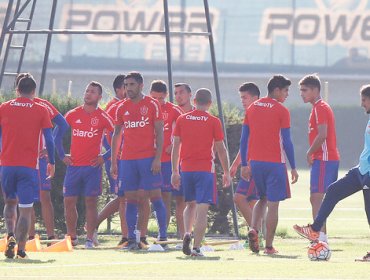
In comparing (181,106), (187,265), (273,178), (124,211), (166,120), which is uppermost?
(181,106)

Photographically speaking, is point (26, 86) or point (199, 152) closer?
point (26, 86)

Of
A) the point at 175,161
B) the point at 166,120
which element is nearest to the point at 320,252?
the point at 175,161

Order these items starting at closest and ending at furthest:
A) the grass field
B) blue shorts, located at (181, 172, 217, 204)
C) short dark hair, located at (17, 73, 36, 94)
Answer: the grass field, short dark hair, located at (17, 73, 36, 94), blue shorts, located at (181, 172, 217, 204)

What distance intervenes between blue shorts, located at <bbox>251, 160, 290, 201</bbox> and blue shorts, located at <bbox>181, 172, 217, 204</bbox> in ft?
1.73

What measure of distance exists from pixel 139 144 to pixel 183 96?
1986mm

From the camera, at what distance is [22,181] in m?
14.7

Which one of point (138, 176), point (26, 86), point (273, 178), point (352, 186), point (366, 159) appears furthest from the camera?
point (138, 176)

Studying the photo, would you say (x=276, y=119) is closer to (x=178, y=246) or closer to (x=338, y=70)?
(x=178, y=246)

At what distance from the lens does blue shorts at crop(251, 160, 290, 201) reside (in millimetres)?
15609

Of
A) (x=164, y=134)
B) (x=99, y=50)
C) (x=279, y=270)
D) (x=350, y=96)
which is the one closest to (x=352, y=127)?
(x=350, y=96)

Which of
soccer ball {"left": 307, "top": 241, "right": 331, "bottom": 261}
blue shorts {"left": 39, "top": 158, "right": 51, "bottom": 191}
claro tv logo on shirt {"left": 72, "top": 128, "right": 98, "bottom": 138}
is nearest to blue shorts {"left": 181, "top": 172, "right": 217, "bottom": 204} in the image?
soccer ball {"left": 307, "top": 241, "right": 331, "bottom": 261}

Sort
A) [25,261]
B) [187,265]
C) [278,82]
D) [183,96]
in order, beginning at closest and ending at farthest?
1. [187,265]
2. [25,261]
3. [278,82]
4. [183,96]

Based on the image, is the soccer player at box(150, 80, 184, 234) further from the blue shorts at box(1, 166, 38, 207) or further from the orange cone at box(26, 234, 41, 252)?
the blue shorts at box(1, 166, 38, 207)

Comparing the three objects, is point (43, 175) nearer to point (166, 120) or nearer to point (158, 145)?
point (166, 120)
